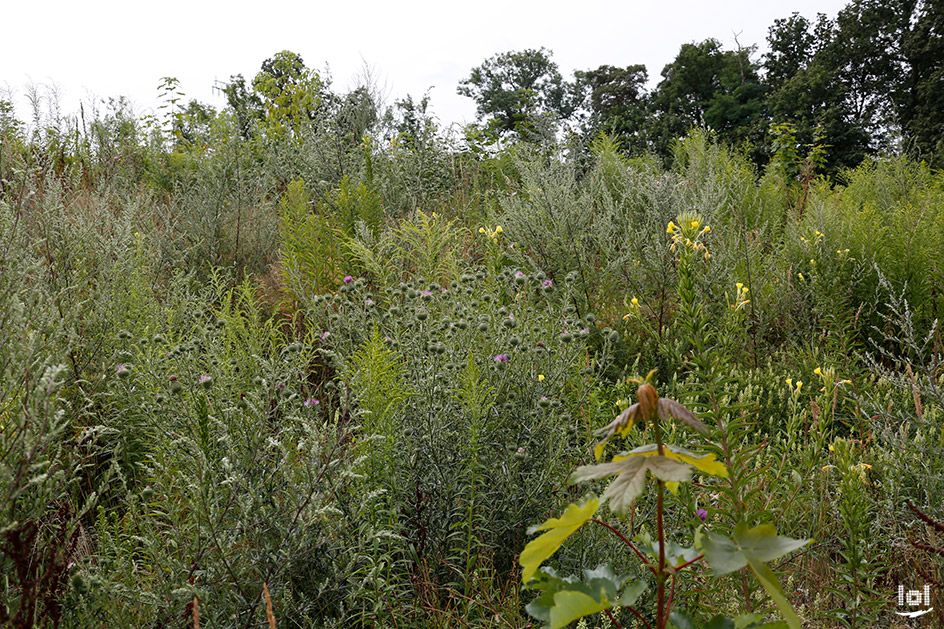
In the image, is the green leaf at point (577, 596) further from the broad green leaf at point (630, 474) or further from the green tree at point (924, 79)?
the green tree at point (924, 79)

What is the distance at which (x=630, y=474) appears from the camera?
74 centimetres

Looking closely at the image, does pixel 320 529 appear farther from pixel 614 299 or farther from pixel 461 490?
pixel 614 299

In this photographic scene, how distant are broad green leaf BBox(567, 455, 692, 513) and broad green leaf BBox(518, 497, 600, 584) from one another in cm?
3

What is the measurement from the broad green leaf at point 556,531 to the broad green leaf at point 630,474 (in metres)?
0.03

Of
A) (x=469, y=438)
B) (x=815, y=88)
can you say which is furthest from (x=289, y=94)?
(x=815, y=88)

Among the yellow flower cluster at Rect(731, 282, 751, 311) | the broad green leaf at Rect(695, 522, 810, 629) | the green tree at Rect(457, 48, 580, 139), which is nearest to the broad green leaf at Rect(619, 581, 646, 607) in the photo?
the broad green leaf at Rect(695, 522, 810, 629)

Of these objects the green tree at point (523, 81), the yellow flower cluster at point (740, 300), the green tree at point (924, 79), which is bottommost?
the yellow flower cluster at point (740, 300)

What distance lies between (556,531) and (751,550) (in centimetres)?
25

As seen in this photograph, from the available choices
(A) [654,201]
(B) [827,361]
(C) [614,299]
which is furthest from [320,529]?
(A) [654,201]

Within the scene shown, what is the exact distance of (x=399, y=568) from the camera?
1873 millimetres

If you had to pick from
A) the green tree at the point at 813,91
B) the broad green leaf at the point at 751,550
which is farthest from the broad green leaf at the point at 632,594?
the green tree at the point at 813,91

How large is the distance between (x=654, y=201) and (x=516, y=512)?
10.3 feet

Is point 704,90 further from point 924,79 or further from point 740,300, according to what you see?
point 740,300

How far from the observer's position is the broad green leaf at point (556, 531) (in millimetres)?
752
